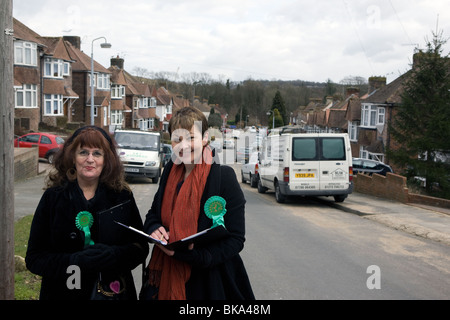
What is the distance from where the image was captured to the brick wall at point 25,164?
19.5m

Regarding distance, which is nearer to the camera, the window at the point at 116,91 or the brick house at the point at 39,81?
the brick house at the point at 39,81

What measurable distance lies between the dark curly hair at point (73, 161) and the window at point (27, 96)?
3610cm

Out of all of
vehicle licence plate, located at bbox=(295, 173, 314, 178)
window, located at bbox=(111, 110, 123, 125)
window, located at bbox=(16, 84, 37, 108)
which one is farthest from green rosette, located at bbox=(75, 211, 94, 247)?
window, located at bbox=(111, 110, 123, 125)

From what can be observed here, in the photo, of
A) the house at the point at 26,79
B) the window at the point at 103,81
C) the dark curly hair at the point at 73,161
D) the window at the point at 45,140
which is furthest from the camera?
the window at the point at 103,81

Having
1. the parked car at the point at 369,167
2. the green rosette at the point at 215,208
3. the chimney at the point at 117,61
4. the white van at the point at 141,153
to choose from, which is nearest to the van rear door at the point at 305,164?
the white van at the point at 141,153

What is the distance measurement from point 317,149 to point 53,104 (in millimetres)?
33076

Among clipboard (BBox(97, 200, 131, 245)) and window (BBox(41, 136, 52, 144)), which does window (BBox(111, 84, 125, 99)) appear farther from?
clipboard (BBox(97, 200, 131, 245))

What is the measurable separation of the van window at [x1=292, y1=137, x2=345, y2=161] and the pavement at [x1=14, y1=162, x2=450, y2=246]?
67.7 inches

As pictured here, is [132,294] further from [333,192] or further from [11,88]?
[333,192]

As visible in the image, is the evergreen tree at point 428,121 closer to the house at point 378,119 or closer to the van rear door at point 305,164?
the van rear door at point 305,164

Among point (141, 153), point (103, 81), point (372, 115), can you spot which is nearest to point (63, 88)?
point (103, 81)

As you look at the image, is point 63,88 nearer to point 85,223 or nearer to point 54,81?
point 54,81

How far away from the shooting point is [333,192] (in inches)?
615

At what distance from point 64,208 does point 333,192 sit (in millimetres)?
13454
